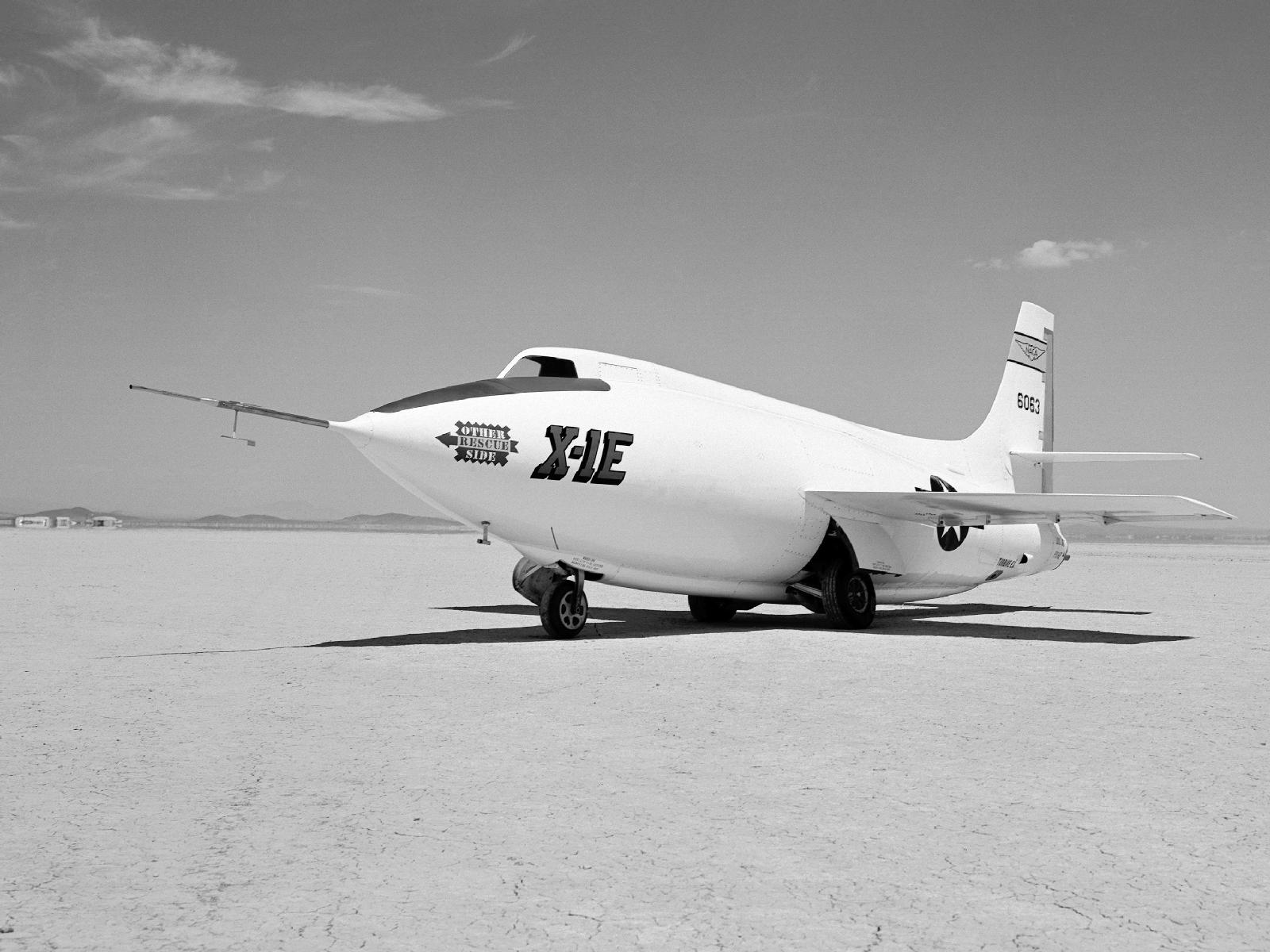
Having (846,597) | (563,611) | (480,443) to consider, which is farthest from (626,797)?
(846,597)

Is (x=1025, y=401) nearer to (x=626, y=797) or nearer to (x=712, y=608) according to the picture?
(x=712, y=608)

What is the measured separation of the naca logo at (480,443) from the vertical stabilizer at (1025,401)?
1258 centimetres

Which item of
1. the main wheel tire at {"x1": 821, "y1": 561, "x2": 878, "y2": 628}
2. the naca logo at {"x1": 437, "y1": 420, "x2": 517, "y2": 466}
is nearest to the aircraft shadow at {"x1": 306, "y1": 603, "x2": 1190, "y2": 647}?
the main wheel tire at {"x1": 821, "y1": 561, "x2": 878, "y2": 628}

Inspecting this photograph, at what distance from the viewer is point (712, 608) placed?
17.1 metres

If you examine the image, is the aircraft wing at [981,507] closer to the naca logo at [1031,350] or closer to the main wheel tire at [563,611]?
the main wheel tire at [563,611]

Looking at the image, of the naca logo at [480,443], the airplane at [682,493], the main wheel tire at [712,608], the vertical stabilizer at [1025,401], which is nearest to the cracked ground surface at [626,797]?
the airplane at [682,493]

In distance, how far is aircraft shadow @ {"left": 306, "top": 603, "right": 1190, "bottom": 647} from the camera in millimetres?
13523

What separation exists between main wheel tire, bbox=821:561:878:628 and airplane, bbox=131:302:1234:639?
25 millimetres

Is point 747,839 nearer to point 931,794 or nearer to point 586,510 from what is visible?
point 931,794

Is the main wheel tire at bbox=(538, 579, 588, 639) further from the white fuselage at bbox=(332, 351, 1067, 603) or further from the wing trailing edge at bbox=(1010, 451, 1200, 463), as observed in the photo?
the wing trailing edge at bbox=(1010, 451, 1200, 463)

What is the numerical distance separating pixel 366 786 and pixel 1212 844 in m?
3.84

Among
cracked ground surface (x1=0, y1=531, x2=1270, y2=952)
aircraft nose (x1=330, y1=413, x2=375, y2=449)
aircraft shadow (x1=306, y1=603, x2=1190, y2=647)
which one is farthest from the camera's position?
aircraft shadow (x1=306, y1=603, x2=1190, y2=647)

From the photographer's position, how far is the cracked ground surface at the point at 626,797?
376 cm

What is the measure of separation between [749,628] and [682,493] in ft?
9.48
